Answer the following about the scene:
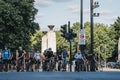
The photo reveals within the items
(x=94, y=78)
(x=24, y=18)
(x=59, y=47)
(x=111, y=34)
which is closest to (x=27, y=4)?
(x=24, y=18)

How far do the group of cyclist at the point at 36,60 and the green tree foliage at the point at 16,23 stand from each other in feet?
74.1

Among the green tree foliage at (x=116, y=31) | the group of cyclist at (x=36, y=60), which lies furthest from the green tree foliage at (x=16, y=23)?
the green tree foliage at (x=116, y=31)

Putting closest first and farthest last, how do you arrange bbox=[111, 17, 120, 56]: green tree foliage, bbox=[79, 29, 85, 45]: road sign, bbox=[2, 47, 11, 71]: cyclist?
bbox=[2, 47, 11, 71]: cyclist → bbox=[79, 29, 85, 45]: road sign → bbox=[111, 17, 120, 56]: green tree foliage

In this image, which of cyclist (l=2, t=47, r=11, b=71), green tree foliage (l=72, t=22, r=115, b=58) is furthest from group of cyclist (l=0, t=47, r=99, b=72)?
green tree foliage (l=72, t=22, r=115, b=58)

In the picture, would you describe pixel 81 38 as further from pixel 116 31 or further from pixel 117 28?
pixel 117 28

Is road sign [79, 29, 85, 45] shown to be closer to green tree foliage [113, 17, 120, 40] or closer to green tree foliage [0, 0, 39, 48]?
green tree foliage [0, 0, 39, 48]

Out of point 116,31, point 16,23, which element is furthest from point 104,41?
point 16,23

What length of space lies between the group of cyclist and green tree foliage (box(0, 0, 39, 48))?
22.6 metres

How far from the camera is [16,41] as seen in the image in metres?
57.2

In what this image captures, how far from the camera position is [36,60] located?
33.7 metres

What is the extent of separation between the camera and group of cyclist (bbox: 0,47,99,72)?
107ft

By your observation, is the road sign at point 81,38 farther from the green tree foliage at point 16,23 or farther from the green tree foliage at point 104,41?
the green tree foliage at point 104,41

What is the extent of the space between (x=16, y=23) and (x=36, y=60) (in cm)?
2584

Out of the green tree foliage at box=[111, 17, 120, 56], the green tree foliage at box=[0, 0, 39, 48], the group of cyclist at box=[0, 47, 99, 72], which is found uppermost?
the green tree foliage at box=[111, 17, 120, 56]
